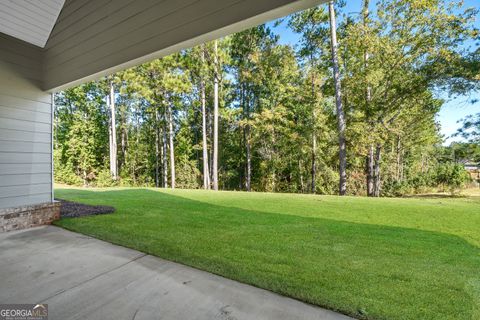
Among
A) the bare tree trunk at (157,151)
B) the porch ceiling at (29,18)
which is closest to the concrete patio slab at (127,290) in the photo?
the porch ceiling at (29,18)

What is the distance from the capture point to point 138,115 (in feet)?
59.5

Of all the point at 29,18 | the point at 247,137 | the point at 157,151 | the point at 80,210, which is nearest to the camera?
the point at 29,18

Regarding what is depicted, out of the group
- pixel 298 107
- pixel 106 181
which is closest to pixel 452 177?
pixel 298 107

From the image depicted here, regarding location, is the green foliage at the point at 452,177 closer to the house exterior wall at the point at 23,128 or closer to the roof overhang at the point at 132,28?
the roof overhang at the point at 132,28

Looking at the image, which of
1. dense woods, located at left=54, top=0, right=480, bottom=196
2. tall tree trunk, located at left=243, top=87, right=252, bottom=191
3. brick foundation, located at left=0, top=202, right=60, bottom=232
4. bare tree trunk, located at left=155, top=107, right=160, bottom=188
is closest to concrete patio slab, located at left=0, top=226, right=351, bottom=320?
brick foundation, located at left=0, top=202, right=60, bottom=232

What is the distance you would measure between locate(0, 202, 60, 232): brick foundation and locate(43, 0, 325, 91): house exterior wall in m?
1.82

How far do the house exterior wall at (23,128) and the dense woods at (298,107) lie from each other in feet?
25.8

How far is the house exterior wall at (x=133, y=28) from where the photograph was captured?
1.71 meters

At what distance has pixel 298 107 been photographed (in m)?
13.1

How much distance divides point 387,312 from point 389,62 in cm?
1002

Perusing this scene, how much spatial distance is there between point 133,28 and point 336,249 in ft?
9.83

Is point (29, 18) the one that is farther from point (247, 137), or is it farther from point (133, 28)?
point (247, 137)

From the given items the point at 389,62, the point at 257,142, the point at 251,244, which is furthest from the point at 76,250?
the point at 257,142

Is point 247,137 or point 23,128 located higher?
point 247,137
